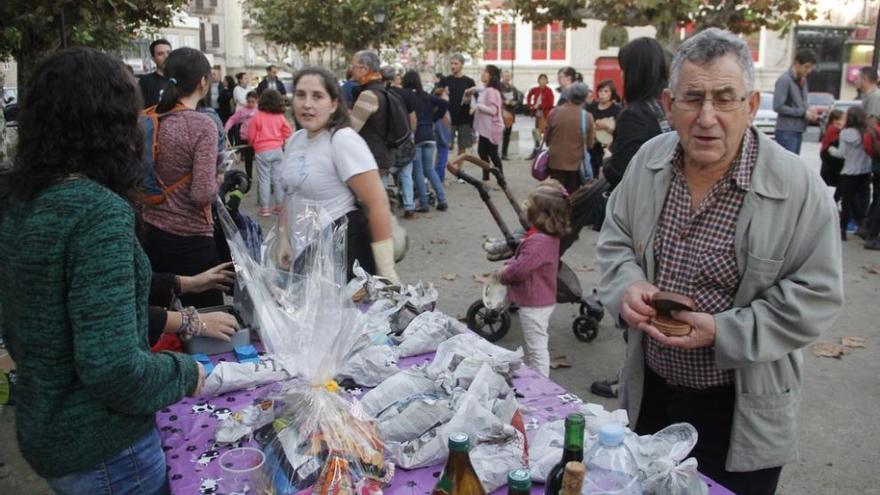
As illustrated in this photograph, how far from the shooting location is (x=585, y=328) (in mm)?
5375

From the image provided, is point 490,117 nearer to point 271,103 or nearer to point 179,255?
point 271,103

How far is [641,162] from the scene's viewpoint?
230 cm

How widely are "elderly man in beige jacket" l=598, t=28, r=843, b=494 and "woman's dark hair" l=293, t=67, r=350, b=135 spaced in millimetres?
1796

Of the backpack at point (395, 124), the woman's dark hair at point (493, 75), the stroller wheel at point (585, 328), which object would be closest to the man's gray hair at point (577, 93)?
the backpack at point (395, 124)

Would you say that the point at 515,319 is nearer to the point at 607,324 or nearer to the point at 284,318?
the point at 607,324

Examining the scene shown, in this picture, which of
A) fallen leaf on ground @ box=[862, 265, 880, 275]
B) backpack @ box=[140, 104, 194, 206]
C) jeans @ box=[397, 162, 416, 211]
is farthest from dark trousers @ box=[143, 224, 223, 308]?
fallen leaf on ground @ box=[862, 265, 880, 275]

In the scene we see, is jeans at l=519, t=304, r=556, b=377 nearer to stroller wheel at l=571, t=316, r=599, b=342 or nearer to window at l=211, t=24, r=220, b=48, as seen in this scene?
stroller wheel at l=571, t=316, r=599, b=342

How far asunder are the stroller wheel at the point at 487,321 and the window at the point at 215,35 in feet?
198

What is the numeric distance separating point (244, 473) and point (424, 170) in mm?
8498

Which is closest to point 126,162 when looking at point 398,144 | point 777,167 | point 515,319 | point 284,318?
point 284,318

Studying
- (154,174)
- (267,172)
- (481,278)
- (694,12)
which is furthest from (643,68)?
(694,12)

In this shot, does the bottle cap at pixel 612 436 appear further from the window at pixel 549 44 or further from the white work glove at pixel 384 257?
the window at pixel 549 44

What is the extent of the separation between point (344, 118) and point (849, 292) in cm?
530

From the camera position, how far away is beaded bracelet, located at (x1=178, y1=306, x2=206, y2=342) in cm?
252
